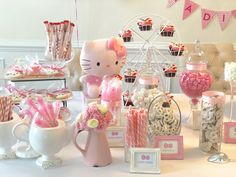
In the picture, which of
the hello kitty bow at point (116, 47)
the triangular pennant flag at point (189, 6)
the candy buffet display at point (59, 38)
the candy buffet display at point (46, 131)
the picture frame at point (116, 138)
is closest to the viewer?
the candy buffet display at point (46, 131)

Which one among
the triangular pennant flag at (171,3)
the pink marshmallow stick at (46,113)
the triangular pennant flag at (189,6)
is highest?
the triangular pennant flag at (171,3)

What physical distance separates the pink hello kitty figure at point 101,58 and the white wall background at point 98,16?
158cm

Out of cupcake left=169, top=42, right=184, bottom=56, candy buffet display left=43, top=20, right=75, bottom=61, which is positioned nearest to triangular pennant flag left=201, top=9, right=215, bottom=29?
cupcake left=169, top=42, right=184, bottom=56

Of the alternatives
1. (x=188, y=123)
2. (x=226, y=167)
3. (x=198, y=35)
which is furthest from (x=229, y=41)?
(x=226, y=167)

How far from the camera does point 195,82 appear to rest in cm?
179

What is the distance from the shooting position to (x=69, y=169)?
139 centimetres

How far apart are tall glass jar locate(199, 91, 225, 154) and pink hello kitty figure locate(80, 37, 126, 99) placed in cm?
42

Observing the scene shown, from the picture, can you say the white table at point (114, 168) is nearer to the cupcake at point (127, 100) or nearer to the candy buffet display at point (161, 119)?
the candy buffet display at point (161, 119)

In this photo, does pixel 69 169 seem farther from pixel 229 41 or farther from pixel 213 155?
pixel 229 41

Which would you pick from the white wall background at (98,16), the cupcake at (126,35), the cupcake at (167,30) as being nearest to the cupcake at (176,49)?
the cupcake at (167,30)

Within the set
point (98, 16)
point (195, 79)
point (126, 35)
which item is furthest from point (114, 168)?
point (98, 16)

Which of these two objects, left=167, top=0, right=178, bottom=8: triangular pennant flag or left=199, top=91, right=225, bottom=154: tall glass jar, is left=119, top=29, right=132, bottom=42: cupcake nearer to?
left=199, top=91, right=225, bottom=154: tall glass jar

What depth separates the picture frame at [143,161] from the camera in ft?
4.44

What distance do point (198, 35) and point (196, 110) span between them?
161 centimetres
